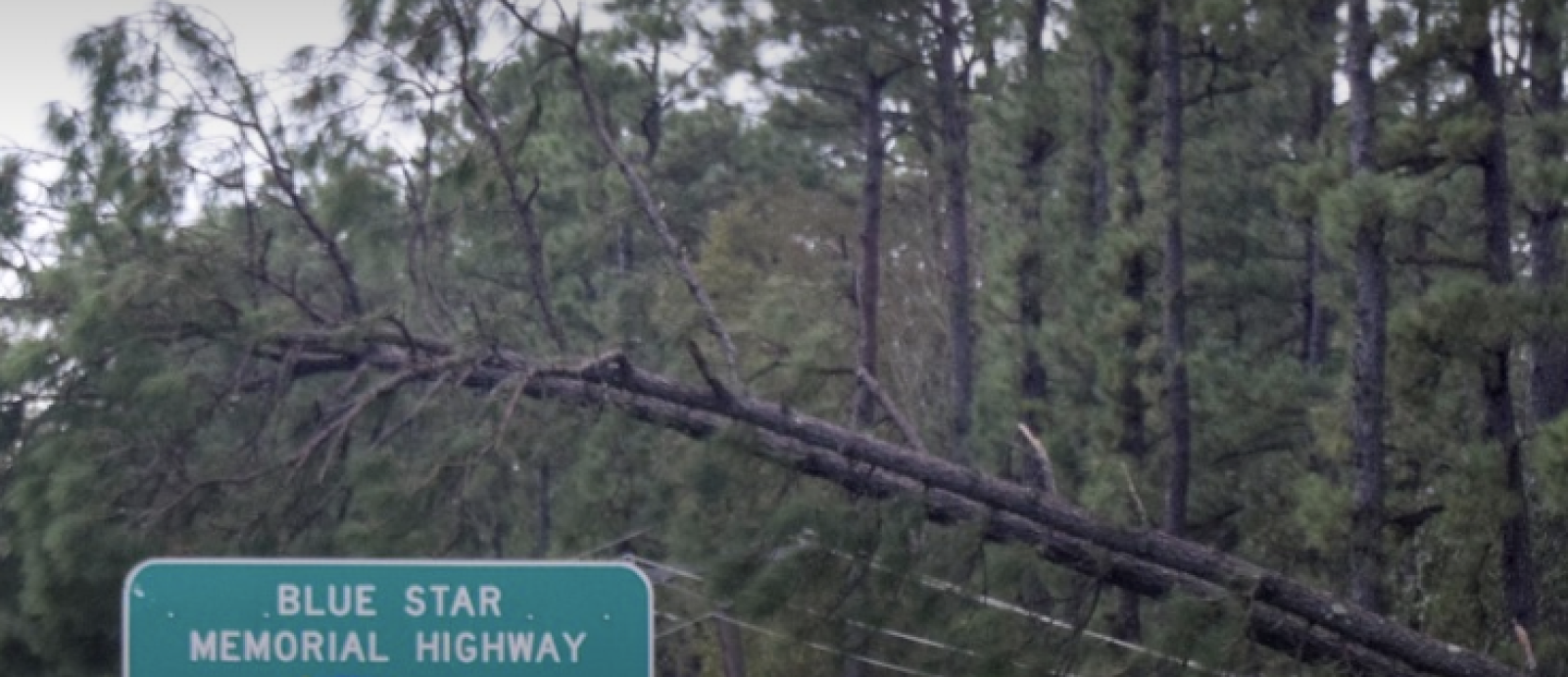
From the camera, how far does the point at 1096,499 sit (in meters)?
20.4

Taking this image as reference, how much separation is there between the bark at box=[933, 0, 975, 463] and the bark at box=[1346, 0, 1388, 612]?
35.4ft

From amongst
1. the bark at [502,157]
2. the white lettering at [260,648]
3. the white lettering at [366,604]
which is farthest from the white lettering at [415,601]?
the bark at [502,157]

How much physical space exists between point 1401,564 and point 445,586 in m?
11.7

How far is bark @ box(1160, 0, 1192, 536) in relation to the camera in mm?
21500

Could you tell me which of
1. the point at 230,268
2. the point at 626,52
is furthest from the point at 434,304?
the point at 626,52

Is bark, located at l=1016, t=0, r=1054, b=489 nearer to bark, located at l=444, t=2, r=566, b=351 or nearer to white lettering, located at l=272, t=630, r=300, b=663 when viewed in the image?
bark, located at l=444, t=2, r=566, b=351

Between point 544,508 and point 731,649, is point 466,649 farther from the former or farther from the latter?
point 731,649

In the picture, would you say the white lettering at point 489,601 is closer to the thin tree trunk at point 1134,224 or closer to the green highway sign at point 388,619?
the green highway sign at point 388,619

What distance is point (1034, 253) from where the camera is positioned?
88.5 ft

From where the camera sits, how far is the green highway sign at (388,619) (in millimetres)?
7738

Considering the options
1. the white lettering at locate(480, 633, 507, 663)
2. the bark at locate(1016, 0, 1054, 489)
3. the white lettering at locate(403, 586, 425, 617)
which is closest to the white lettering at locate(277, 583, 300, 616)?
the white lettering at locate(403, 586, 425, 617)

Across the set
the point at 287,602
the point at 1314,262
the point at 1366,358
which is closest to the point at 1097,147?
the point at 1314,262

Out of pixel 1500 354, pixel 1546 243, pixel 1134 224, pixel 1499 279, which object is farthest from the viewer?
pixel 1134 224

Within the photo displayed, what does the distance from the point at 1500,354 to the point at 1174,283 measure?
7.87 m
